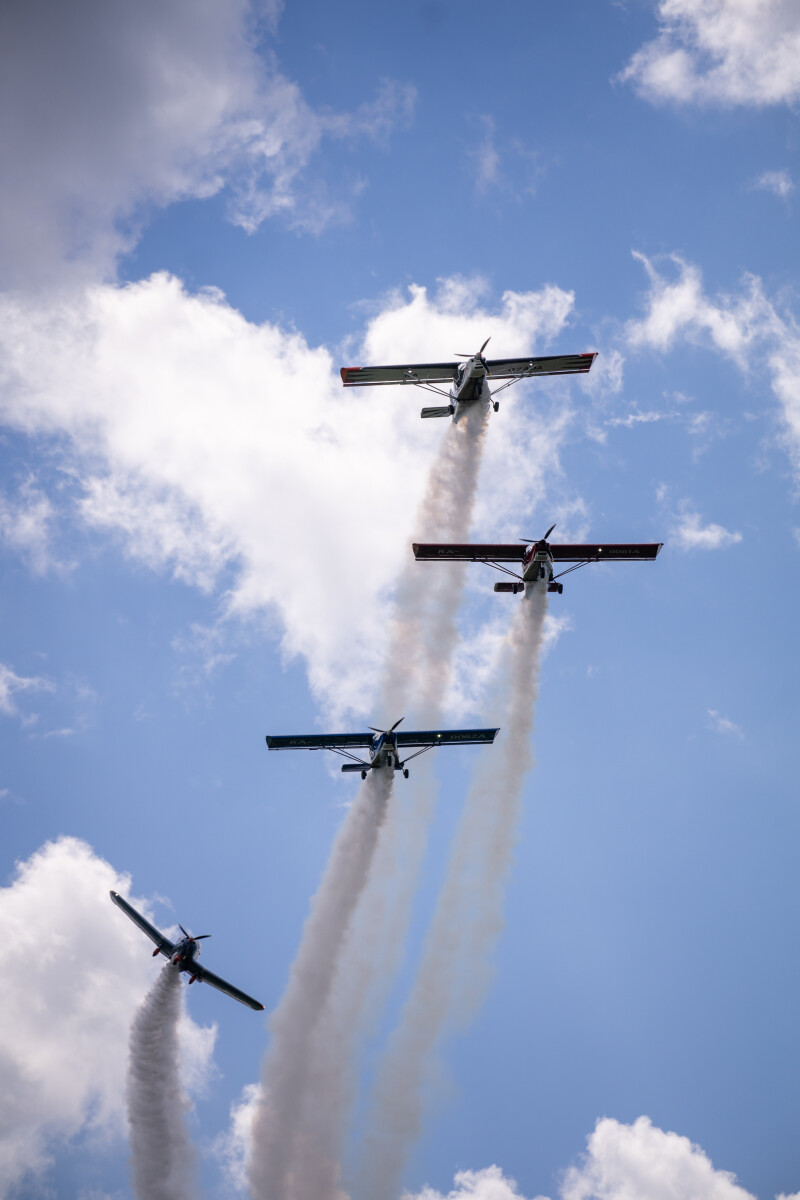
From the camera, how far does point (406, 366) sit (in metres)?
70.0

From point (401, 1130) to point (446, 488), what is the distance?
39.4m

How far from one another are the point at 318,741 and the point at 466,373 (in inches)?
1027

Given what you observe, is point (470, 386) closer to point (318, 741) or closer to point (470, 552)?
point (470, 552)

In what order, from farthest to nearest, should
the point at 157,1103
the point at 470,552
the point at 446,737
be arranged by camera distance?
1. the point at 470,552
2. the point at 446,737
3. the point at 157,1103

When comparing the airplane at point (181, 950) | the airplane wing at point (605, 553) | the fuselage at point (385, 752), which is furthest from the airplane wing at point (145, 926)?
the airplane wing at point (605, 553)

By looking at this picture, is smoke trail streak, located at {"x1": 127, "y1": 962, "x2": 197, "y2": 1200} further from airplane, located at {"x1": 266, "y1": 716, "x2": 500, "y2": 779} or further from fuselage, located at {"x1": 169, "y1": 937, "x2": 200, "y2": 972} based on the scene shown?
airplane, located at {"x1": 266, "y1": 716, "x2": 500, "y2": 779}

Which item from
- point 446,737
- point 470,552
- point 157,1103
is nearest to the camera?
point 157,1103

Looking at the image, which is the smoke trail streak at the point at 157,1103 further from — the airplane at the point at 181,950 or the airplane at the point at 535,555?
the airplane at the point at 535,555

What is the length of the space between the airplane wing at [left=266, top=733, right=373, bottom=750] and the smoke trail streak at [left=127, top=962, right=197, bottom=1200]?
15657 mm

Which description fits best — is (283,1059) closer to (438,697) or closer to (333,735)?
(333,735)

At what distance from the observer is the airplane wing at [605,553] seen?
212 feet

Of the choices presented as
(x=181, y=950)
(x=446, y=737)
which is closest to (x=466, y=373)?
(x=446, y=737)

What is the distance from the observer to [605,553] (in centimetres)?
6600

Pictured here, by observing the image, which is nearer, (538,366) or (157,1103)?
(157,1103)
